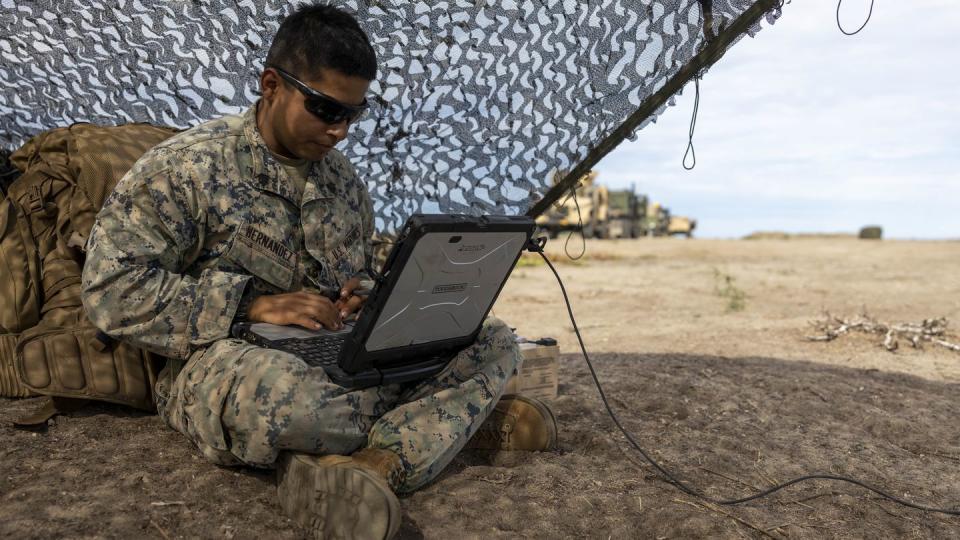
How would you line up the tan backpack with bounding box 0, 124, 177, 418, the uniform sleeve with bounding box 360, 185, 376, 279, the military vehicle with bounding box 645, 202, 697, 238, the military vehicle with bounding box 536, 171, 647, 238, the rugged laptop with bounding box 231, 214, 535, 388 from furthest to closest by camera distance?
the military vehicle with bounding box 645, 202, 697, 238
the military vehicle with bounding box 536, 171, 647, 238
the uniform sleeve with bounding box 360, 185, 376, 279
the tan backpack with bounding box 0, 124, 177, 418
the rugged laptop with bounding box 231, 214, 535, 388

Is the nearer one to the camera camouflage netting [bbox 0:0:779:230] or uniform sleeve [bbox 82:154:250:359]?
uniform sleeve [bbox 82:154:250:359]

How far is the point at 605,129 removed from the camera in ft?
11.6

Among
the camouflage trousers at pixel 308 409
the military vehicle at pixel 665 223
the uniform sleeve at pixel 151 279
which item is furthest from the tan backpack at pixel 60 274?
the military vehicle at pixel 665 223

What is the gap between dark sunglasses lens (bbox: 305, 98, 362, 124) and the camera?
7.90 feet

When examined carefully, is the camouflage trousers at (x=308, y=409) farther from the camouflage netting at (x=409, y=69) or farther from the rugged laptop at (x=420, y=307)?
the camouflage netting at (x=409, y=69)

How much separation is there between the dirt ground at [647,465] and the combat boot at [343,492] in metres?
0.08

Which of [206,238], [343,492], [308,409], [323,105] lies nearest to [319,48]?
[323,105]

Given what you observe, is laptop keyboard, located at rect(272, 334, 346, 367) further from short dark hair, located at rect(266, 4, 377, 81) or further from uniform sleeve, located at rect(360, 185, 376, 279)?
short dark hair, located at rect(266, 4, 377, 81)

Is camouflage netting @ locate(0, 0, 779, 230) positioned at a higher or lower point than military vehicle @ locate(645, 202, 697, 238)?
higher

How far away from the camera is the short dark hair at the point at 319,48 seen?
7.95 feet

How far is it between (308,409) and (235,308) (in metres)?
0.48

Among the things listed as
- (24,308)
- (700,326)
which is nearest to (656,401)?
(24,308)

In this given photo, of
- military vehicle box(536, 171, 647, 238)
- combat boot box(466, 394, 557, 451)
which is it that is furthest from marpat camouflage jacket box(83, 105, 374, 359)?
military vehicle box(536, 171, 647, 238)

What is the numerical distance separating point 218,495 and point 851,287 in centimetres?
1000
